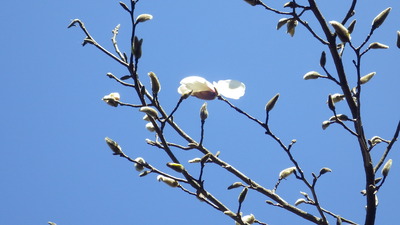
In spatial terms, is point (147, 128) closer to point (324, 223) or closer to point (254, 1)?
point (254, 1)

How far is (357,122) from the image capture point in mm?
2152

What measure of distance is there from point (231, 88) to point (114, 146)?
801 mm

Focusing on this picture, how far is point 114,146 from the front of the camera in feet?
6.97

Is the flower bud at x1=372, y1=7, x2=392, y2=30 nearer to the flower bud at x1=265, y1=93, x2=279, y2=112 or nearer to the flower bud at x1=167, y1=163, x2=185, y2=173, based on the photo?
the flower bud at x1=265, y1=93, x2=279, y2=112

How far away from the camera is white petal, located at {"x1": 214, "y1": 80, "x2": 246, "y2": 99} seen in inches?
95.2

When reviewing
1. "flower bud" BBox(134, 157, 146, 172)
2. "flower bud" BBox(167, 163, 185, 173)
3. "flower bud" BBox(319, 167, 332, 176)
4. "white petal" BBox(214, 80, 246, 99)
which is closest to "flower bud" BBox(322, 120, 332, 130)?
"flower bud" BBox(319, 167, 332, 176)

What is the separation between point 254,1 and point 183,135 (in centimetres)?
90

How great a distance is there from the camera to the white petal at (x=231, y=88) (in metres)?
2.42

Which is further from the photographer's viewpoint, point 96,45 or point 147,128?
point 147,128

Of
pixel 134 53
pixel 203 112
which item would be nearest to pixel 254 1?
pixel 203 112

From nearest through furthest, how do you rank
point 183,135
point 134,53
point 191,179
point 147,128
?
point 134,53, point 191,179, point 183,135, point 147,128

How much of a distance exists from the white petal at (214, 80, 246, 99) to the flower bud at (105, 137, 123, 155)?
2.30 feet

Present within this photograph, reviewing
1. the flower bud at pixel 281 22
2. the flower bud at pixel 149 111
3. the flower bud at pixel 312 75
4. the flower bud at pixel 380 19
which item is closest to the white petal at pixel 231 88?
the flower bud at pixel 312 75

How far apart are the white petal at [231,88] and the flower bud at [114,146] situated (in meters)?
0.70
